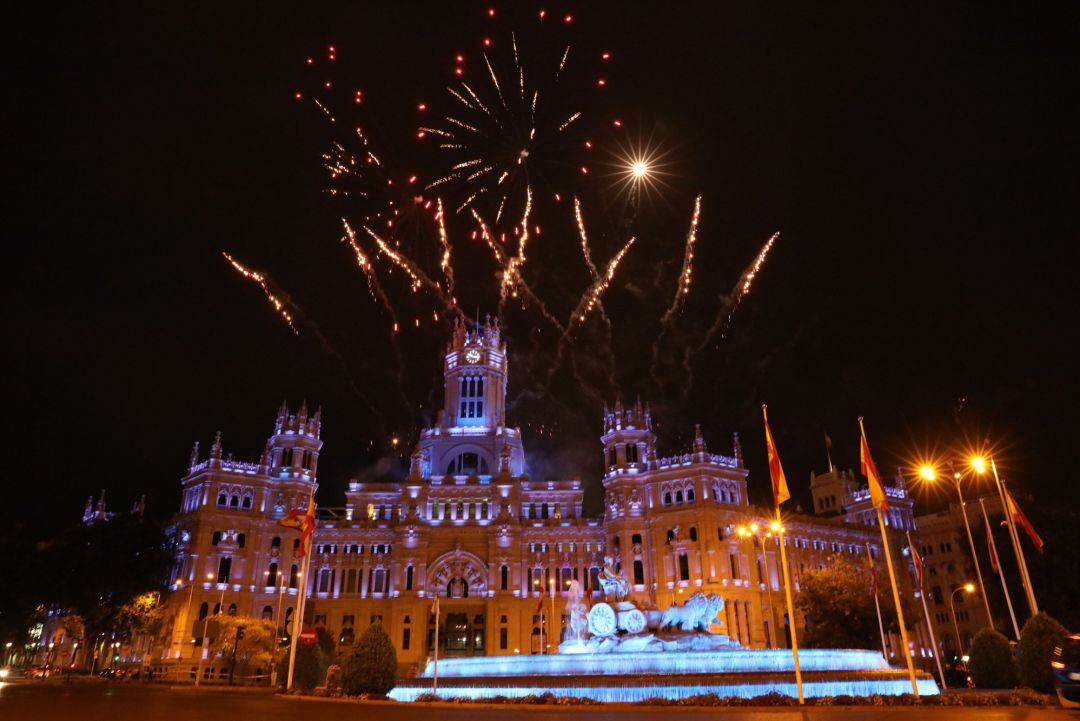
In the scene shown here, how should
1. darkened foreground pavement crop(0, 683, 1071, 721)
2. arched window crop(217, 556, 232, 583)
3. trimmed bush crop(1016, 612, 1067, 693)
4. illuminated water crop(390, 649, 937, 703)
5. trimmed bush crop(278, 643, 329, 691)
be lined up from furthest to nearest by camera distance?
1. arched window crop(217, 556, 232, 583)
2. trimmed bush crop(278, 643, 329, 691)
3. illuminated water crop(390, 649, 937, 703)
4. trimmed bush crop(1016, 612, 1067, 693)
5. darkened foreground pavement crop(0, 683, 1071, 721)

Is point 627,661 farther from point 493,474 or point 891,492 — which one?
point 891,492

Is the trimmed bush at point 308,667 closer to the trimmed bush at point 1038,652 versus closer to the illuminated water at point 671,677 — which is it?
the illuminated water at point 671,677

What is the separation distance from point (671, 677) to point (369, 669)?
42.9 feet

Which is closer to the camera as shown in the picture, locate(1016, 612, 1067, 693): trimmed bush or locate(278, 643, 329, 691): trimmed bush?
locate(1016, 612, 1067, 693): trimmed bush

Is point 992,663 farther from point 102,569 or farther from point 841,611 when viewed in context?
point 102,569

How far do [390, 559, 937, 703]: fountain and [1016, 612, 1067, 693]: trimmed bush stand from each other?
4378mm

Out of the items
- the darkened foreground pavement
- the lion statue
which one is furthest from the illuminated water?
the lion statue

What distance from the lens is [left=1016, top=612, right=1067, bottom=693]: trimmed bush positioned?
28.2 metres

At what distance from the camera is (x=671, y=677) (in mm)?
30812

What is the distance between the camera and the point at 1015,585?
68000mm

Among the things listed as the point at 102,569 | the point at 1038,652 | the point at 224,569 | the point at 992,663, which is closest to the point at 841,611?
the point at 992,663

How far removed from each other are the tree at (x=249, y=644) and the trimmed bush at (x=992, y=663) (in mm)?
51101

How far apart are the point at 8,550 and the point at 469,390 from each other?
5713cm

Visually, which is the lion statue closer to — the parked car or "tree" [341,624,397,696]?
"tree" [341,624,397,696]
